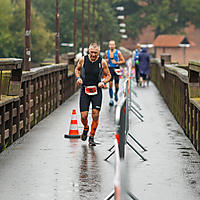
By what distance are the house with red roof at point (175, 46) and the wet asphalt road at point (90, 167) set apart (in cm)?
9688

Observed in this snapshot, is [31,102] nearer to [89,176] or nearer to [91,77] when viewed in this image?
[91,77]

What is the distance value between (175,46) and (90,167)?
10375 cm

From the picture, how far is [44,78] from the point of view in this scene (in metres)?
18.4

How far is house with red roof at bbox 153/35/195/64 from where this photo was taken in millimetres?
112375

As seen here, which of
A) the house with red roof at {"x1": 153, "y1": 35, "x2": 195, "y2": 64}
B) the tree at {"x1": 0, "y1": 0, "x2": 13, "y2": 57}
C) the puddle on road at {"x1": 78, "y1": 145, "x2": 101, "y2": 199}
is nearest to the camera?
Answer: the puddle on road at {"x1": 78, "y1": 145, "x2": 101, "y2": 199}

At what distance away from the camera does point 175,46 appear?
11350 centimetres

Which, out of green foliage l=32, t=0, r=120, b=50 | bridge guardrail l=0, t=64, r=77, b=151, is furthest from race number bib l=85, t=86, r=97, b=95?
green foliage l=32, t=0, r=120, b=50

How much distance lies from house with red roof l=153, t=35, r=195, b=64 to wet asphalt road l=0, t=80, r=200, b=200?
96877mm

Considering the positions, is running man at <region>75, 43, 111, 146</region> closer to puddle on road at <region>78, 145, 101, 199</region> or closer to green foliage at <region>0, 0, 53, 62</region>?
puddle on road at <region>78, 145, 101, 199</region>

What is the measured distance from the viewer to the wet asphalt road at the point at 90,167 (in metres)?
8.80

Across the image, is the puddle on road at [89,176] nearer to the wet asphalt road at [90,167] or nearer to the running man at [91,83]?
the wet asphalt road at [90,167]

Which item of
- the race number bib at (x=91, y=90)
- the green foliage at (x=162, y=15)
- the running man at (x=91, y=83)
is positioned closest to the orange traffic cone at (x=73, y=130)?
the running man at (x=91, y=83)

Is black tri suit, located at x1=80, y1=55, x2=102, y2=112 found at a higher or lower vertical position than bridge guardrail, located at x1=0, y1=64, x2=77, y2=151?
higher

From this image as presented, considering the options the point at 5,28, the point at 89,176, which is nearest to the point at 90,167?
the point at 89,176
